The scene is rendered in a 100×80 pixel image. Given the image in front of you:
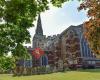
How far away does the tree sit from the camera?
16.4m

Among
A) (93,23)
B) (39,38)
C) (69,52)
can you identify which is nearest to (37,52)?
(69,52)

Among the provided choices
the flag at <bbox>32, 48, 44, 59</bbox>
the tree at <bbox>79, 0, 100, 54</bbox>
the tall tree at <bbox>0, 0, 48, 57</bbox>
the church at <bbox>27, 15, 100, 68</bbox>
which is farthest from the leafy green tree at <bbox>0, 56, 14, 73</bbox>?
the flag at <bbox>32, 48, 44, 59</bbox>

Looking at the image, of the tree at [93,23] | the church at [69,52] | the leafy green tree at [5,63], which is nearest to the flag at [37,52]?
the church at [69,52]

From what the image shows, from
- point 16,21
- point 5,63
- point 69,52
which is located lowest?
point 5,63

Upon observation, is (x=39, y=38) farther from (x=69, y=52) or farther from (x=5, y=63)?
(x=5, y=63)

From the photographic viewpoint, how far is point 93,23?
54.6 ft

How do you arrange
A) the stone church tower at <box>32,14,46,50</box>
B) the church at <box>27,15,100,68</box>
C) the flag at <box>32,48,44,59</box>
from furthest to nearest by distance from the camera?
the stone church tower at <box>32,14,46,50</box> → the church at <box>27,15,100,68</box> → the flag at <box>32,48,44,59</box>

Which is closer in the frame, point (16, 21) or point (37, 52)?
point (16, 21)

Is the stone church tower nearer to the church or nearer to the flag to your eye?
the church

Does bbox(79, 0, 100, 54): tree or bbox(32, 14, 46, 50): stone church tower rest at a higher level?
bbox(32, 14, 46, 50): stone church tower

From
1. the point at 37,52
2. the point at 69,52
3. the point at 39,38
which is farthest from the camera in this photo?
the point at 39,38

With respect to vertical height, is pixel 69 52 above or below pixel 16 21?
above

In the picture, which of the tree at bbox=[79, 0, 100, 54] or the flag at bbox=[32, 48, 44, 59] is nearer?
the tree at bbox=[79, 0, 100, 54]

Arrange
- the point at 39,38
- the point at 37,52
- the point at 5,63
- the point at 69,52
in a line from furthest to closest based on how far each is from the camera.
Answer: the point at 39,38, the point at 69,52, the point at 37,52, the point at 5,63
